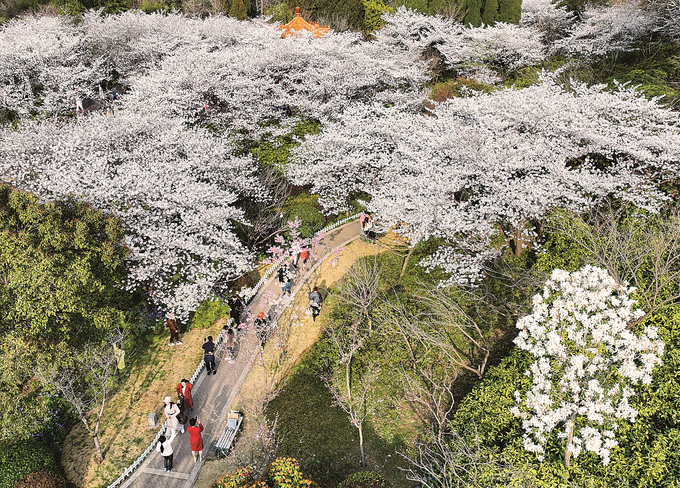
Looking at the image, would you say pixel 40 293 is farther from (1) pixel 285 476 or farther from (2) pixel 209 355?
(1) pixel 285 476

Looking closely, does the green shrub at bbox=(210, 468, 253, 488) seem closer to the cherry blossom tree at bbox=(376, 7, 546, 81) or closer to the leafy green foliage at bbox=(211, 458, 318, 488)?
the leafy green foliage at bbox=(211, 458, 318, 488)

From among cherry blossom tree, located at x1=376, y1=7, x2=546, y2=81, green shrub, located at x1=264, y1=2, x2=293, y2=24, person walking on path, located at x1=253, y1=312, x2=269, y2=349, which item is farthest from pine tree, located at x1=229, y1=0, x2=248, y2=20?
person walking on path, located at x1=253, y1=312, x2=269, y2=349

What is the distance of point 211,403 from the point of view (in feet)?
43.5

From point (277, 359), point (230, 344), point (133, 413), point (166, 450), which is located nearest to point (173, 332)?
point (230, 344)

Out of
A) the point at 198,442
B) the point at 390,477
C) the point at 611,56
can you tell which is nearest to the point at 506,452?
the point at 390,477

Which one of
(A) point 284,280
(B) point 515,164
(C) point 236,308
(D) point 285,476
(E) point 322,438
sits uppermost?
(B) point 515,164

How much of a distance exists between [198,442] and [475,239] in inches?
432

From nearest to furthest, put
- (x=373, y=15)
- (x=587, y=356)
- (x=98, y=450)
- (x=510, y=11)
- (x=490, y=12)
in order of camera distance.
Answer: (x=587, y=356)
(x=98, y=450)
(x=510, y=11)
(x=490, y=12)
(x=373, y=15)

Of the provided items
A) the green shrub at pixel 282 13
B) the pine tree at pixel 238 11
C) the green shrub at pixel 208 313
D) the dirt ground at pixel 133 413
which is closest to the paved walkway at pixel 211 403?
the dirt ground at pixel 133 413

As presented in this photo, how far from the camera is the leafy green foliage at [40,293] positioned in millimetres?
10781

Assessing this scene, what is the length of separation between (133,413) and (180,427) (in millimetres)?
2564

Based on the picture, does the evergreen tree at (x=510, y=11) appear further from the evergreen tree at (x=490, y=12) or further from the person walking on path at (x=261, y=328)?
the person walking on path at (x=261, y=328)

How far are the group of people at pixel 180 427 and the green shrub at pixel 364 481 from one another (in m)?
3.96

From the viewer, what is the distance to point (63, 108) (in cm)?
2886
